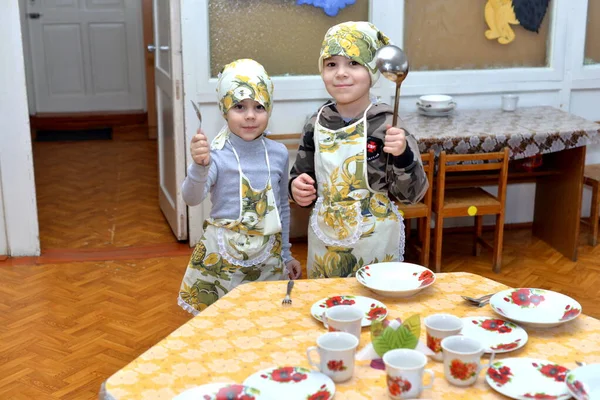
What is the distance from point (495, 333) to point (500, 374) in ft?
0.68

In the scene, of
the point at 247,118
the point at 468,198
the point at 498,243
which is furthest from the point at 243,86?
the point at 498,243

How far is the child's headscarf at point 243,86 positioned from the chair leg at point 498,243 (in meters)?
1.81

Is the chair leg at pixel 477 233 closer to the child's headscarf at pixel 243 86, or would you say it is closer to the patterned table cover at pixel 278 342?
the child's headscarf at pixel 243 86

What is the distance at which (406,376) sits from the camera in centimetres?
137

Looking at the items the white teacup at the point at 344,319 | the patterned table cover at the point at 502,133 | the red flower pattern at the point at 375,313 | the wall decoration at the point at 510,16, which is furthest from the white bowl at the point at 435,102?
the white teacup at the point at 344,319

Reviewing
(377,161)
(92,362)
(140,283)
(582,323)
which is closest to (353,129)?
(377,161)

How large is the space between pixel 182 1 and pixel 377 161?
189 centimetres

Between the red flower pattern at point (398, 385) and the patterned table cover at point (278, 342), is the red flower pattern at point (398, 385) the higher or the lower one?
the higher one

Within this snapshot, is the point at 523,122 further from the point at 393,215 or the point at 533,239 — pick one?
the point at 393,215

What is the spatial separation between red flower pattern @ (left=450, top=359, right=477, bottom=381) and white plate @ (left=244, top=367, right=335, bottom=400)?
0.74 feet

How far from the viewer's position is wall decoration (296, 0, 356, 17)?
3902 mm

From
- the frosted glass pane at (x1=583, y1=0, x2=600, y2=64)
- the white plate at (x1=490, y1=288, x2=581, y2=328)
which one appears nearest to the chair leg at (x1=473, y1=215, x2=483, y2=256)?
the frosted glass pane at (x1=583, y1=0, x2=600, y2=64)

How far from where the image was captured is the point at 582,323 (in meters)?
1.73

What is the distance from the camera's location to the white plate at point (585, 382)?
137 cm
